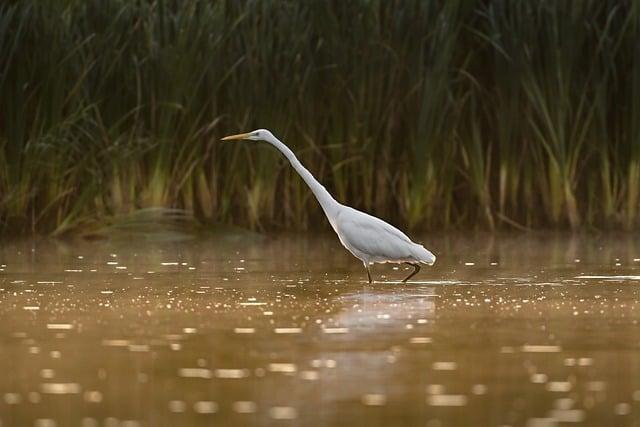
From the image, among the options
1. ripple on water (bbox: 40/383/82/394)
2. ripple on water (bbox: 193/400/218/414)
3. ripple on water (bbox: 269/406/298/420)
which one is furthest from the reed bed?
ripple on water (bbox: 269/406/298/420)

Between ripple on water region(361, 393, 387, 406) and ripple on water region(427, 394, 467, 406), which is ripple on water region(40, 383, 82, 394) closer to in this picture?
ripple on water region(361, 393, 387, 406)

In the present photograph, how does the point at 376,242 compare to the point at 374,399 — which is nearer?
the point at 374,399

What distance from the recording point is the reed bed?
41.6 ft

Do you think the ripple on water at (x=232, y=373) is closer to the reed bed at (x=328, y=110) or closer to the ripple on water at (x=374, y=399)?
the ripple on water at (x=374, y=399)

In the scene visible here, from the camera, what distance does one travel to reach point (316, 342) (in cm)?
650

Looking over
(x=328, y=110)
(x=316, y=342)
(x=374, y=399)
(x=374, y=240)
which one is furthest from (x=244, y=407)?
(x=328, y=110)

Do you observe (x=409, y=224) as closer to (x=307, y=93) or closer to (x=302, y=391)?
(x=307, y=93)

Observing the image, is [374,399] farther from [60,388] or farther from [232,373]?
[60,388]

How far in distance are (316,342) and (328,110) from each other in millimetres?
6938

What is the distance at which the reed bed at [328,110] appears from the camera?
41.6 ft

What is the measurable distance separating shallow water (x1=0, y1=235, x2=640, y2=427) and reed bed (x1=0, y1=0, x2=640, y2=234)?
6.36ft

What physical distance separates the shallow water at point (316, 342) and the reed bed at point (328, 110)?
1.94m

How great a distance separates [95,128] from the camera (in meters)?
12.8

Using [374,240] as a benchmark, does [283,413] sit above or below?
below
